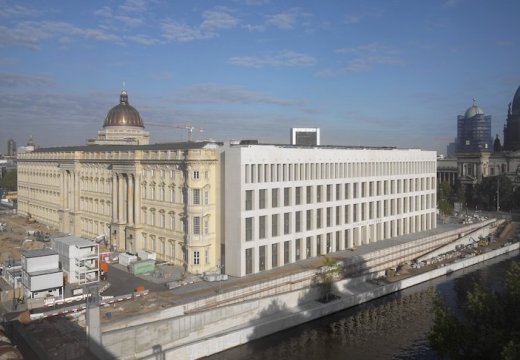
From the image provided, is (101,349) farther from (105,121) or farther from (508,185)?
(508,185)

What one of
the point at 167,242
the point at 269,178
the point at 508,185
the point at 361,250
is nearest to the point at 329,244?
the point at 361,250

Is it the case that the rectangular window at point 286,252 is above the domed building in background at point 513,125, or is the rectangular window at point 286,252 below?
below

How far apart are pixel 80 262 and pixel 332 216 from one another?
1321 inches

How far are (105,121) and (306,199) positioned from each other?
65.1 meters

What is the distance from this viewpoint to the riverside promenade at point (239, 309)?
39469 mm

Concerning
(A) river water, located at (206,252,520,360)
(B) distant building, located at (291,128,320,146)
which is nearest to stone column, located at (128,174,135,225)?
(A) river water, located at (206,252,520,360)

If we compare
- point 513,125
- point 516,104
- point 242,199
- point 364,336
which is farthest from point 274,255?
point 516,104

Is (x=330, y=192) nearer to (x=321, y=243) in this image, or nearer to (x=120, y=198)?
(x=321, y=243)

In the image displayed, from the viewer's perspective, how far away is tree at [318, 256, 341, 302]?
53.3m

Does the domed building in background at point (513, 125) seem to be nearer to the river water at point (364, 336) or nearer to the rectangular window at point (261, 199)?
the river water at point (364, 336)

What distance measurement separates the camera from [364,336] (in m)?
45.5

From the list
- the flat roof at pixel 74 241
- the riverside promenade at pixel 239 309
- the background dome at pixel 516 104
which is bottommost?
the riverside promenade at pixel 239 309

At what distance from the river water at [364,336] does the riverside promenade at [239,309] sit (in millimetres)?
1043

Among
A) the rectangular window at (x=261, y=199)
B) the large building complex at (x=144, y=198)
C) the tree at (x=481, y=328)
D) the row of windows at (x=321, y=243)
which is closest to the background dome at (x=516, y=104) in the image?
the row of windows at (x=321, y=243)
